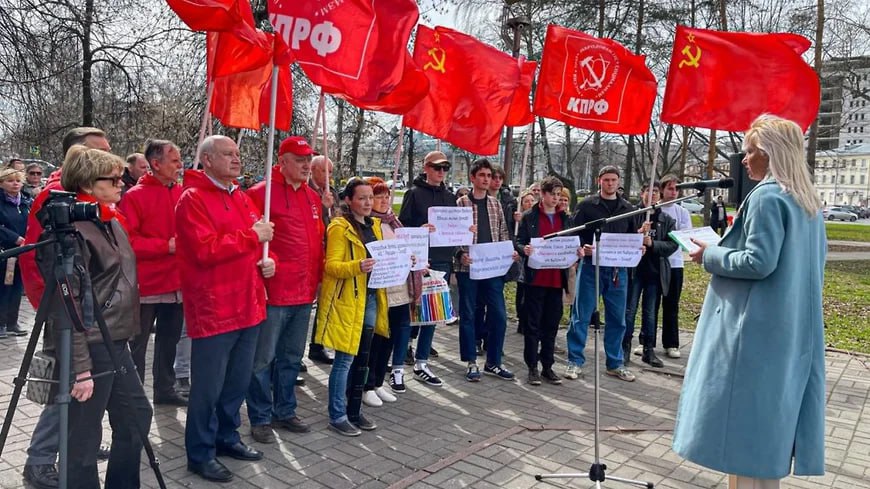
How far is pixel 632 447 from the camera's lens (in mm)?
4859

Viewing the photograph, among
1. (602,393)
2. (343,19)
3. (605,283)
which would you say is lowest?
(602,393)

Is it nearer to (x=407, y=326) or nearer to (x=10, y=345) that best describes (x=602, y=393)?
(x=407, y=326)

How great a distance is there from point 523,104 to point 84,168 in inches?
220

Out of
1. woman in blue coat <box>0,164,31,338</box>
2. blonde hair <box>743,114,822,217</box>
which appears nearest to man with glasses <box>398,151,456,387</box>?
blonde hair <box>743,114,822,217</box>

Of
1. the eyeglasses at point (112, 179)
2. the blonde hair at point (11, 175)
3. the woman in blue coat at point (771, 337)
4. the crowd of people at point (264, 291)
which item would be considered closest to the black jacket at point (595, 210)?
the crowd of people at point (264, 291)

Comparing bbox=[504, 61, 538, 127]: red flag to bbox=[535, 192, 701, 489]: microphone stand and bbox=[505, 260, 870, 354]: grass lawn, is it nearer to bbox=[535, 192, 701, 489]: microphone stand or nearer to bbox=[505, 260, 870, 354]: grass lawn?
bbox=[505, 260, 870, 354]: grass lawn

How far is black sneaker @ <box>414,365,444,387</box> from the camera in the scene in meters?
6.37

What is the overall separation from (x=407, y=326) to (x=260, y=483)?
7.30 feet

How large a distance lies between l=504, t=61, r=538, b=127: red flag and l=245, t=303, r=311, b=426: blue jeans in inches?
146

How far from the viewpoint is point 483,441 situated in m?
4.88

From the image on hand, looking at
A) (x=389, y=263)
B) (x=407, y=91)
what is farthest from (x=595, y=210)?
(x=389, y=263)

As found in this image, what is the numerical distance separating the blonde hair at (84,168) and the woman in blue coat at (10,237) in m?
5.44

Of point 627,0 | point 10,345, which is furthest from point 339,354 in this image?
point 627,0

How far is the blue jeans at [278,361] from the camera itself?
459 centimetres
